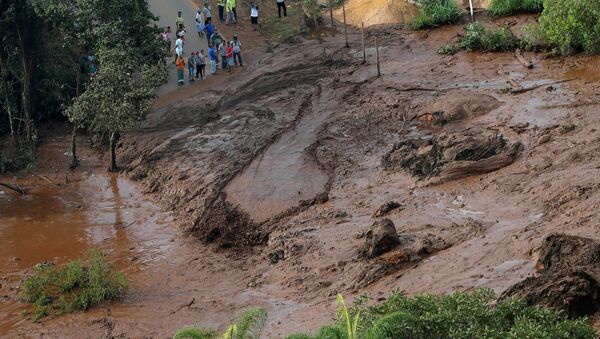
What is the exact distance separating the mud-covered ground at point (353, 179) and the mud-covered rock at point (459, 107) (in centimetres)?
5

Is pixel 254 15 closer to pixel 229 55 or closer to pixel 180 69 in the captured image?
pixel 229 55

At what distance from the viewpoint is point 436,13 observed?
96.7ft

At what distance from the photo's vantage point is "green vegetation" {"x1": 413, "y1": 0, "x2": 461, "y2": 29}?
29438 millimetres

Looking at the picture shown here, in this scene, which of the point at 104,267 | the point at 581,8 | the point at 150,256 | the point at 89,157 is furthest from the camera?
the point at 89,157

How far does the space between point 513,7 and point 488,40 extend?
312 cm

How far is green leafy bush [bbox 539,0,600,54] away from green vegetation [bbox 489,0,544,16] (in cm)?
339

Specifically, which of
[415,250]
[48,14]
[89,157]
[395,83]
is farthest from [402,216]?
[48,14]

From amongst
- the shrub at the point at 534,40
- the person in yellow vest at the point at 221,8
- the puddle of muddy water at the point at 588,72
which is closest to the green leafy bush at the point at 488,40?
the shrub at the point at 534,40

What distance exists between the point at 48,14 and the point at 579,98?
14955mm

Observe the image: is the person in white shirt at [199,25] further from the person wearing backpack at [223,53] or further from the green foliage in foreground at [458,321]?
the green foliage in foreground at [458,321]

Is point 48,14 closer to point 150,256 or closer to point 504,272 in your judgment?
point 150,256

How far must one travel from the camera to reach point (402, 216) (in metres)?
17.5

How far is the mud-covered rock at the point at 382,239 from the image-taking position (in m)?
15.9

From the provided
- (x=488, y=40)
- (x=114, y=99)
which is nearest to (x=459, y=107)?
(x=488, y=40)
